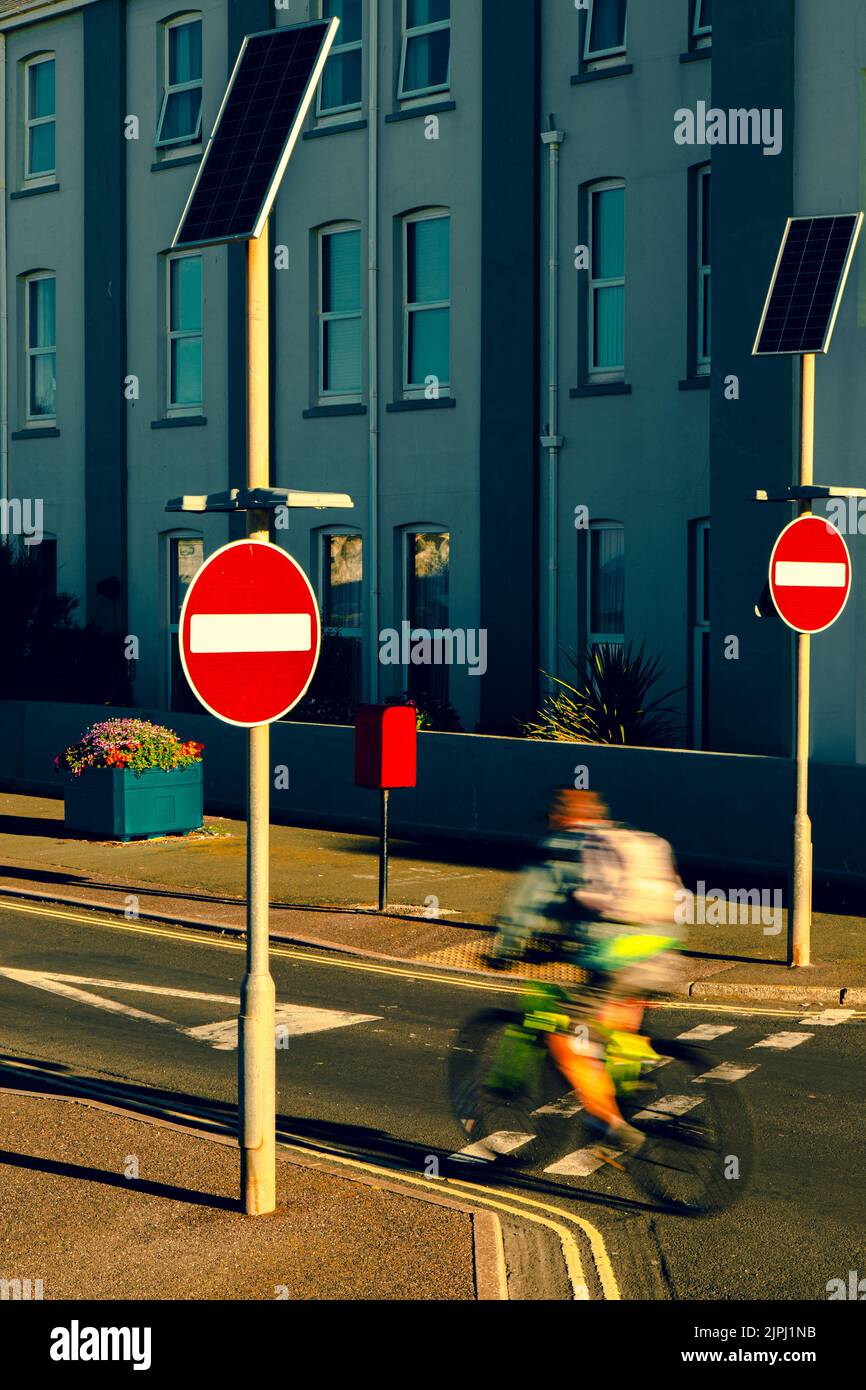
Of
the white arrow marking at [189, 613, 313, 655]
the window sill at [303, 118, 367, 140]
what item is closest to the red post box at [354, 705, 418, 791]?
the white arrow marking at [189, 613, 313, 655]

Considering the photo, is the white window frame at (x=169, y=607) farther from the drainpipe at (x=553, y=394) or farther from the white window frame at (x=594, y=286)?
the white window frame at (x=594, y=286)

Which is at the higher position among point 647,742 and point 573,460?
point 573,460

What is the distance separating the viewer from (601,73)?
20.5 metres

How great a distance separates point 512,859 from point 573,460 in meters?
5.53

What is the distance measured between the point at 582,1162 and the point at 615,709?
36.7ft

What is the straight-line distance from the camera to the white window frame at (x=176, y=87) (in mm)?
25250

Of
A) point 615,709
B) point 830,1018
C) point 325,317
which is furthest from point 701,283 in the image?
point 830,1018

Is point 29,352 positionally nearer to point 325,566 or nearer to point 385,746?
point 325,566

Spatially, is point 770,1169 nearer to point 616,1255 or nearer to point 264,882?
point 616,1255

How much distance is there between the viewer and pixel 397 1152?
27.8 ft

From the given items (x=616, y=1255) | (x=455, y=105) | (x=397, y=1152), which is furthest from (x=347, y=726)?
(x=616, y=1255)

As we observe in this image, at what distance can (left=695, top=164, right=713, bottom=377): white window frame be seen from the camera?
20.0m

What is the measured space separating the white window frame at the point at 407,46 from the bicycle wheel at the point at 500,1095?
16.4 m

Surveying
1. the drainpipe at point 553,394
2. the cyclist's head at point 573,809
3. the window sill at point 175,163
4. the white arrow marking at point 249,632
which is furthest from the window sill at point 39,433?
the white arrow marking at point 249,632
